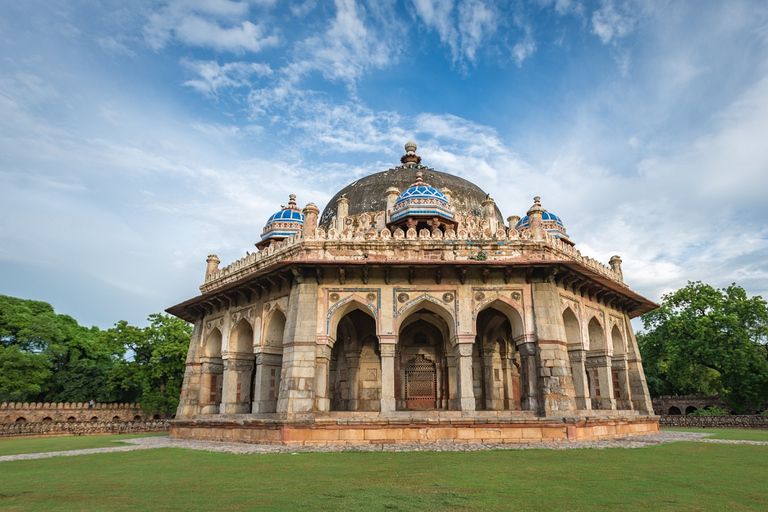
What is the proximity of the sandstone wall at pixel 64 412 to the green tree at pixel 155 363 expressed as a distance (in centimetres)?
119

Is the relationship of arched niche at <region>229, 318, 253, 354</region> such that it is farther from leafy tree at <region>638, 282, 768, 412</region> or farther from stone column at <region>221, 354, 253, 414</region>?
leafy tree at <region>638, 282, 768, 412</region>

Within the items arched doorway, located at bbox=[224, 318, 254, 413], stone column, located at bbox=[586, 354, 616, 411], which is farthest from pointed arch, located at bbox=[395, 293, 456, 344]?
stone column, located at bbox=[586, 354, 616, 411]

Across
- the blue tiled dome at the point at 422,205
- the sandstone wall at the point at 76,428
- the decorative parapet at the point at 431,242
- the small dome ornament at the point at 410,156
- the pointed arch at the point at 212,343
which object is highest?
the small dome ornament at the point at 410,156

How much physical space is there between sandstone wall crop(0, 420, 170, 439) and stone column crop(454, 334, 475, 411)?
63.9 ft

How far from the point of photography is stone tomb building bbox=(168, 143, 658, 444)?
539 inches

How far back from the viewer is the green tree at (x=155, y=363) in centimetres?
3462

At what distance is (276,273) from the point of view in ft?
50.3

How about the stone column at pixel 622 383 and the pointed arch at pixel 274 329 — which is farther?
the stone column at pixel 622 383

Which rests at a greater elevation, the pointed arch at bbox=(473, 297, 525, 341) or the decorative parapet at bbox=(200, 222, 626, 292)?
the decorative parapet at bbox=(200, 222, 626, 292)

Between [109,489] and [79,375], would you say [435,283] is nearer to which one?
[109,489]

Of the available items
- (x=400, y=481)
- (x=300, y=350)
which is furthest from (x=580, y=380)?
(x=400, y=481)

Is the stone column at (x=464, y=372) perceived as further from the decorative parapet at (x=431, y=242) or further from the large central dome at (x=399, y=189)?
the large central dome at (x=399, y=189)

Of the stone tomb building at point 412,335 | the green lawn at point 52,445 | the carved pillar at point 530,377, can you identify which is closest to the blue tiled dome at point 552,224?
the stone tomb building at point 412,335

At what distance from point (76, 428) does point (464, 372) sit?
74.8ft
